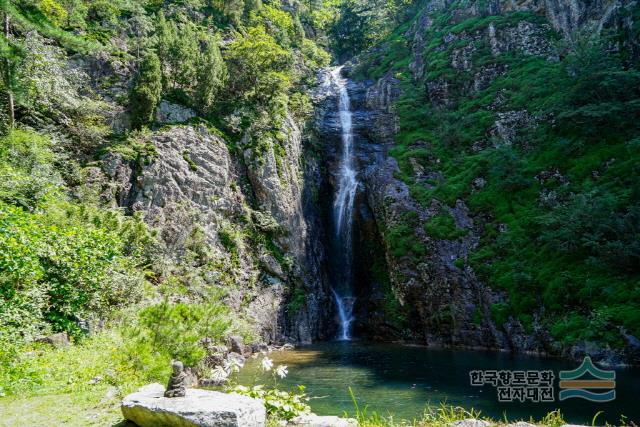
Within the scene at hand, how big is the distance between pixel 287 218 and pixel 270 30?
82.4 ft

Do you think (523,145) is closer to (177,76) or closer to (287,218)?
(287,218)

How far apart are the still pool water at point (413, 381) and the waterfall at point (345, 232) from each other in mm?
5429

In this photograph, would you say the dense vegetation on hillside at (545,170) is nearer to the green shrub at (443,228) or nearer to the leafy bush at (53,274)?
the green shrub at (443,228)

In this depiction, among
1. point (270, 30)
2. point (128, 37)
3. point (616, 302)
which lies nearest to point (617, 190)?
point (616, 302)

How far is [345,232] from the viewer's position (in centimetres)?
2819

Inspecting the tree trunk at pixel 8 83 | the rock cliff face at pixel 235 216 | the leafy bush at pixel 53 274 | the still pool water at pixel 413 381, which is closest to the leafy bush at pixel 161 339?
the leafy bush at pixel 53 274

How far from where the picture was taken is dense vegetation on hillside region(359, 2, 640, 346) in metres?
17.0

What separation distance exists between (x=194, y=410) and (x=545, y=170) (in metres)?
22.9

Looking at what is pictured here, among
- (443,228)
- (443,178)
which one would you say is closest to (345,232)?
(443,228)

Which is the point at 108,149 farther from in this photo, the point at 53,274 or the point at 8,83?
the point at 53,274

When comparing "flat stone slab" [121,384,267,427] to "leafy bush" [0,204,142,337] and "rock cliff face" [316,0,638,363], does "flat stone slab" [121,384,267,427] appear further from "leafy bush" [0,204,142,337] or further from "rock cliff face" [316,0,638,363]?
"rock cliff face" [316,0,638,363]

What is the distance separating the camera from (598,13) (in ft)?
92.3

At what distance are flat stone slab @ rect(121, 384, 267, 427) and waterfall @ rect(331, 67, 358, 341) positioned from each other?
65.6ft

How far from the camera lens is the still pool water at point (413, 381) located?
10281 millimetres
